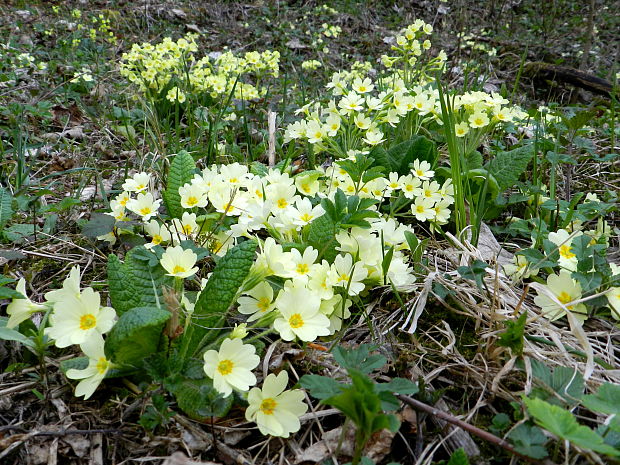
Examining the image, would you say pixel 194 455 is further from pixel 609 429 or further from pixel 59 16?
pixel 59 16

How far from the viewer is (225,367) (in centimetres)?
110

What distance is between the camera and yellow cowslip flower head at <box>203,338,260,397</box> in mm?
1062

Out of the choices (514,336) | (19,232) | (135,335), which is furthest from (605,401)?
(19,232)

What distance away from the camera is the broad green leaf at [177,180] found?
1.81 m

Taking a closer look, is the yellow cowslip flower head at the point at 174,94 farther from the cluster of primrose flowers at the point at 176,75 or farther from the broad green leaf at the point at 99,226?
the broad green leaf at the point at 99,226

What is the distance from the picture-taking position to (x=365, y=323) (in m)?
1.50

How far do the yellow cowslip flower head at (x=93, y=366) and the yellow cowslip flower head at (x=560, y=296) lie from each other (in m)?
1.13

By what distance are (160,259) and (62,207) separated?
78cm

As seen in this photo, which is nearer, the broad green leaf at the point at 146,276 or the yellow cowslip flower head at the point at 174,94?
the broad green leaf at the point at 146,276

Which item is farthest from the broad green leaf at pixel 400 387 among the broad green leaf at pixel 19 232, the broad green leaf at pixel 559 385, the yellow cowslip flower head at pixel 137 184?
the broad green leaf at pixel 19 232

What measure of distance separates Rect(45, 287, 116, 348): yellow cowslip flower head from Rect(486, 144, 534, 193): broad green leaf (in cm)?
167

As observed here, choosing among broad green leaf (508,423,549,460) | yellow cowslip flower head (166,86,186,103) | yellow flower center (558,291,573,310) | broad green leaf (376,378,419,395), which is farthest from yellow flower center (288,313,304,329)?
yellow cowslip flower head (166,86,186,103)

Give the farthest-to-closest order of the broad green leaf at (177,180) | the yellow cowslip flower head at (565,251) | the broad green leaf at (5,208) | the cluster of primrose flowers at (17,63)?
the cluster of primrose flowers at (17,63) < the broad green leaf at (177,180) < the broad green leaf at (5,208) < the yellow cowslip flower head at (565,251)

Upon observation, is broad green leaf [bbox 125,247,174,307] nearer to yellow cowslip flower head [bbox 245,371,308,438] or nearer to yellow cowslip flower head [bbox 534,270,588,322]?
yellow cowslip flower head [bbox 245,371,308,438]
